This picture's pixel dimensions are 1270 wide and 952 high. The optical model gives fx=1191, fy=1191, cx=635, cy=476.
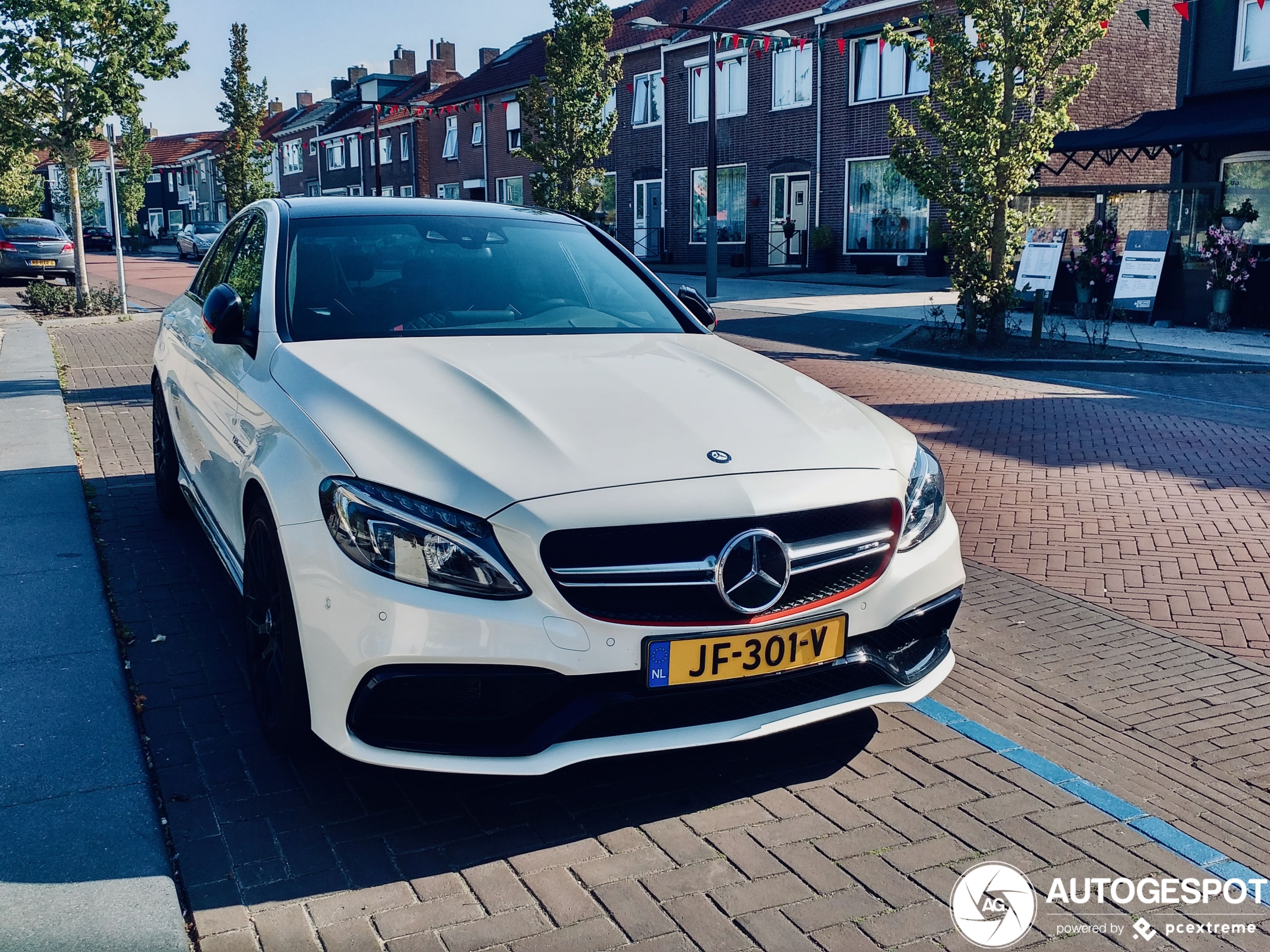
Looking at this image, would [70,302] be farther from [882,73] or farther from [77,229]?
[882,73]

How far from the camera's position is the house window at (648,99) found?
3719 cm

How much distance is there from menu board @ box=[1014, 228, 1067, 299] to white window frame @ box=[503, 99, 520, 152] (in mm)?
29075

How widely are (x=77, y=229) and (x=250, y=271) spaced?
1612 cm

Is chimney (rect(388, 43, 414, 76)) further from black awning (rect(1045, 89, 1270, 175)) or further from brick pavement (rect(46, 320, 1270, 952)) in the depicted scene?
brick pavement (rect(46, 320, 1270, 952))

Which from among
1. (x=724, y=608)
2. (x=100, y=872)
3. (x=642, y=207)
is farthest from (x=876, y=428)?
(x=642, y=207)

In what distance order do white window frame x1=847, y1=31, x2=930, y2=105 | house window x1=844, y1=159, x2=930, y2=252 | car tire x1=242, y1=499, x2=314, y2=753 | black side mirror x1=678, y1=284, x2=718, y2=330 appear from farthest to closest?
1. house window x1=844, y1=159, x2=930, y2=252
2. white window frame x1=847, y1=31, x2=930, y2=105
3. black side mirror x1=678, y1=284, x2=718, y2=330
4. car tire x1=242, y1=499, x2=314, y2=753

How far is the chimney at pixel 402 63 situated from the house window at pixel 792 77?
37476 mm

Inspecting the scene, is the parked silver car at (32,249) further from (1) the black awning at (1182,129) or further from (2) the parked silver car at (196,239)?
(1) the black awning at (1182,129)

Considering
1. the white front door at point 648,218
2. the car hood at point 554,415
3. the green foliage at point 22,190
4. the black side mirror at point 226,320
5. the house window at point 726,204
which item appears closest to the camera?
the car hood at point 554,415

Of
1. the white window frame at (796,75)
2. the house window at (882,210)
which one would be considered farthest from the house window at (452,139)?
the house window at (882,210)

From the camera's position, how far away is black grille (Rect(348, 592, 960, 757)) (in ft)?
9.62

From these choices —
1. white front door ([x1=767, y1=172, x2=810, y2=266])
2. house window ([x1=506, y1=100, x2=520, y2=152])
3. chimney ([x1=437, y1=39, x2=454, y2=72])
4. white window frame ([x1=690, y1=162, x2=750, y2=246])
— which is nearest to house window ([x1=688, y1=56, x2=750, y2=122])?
white window frame ([x1=690, y1=162, x2=750, y2=246])

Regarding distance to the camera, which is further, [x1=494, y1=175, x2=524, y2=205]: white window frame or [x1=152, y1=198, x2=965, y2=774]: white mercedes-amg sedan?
[x1=494, y1=175, x2=524, y2=205]: white window frame

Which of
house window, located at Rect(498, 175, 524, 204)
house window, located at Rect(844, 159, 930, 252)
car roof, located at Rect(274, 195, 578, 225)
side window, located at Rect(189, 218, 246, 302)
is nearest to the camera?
car roof, located at Rect(274, 195, 578, 225)
